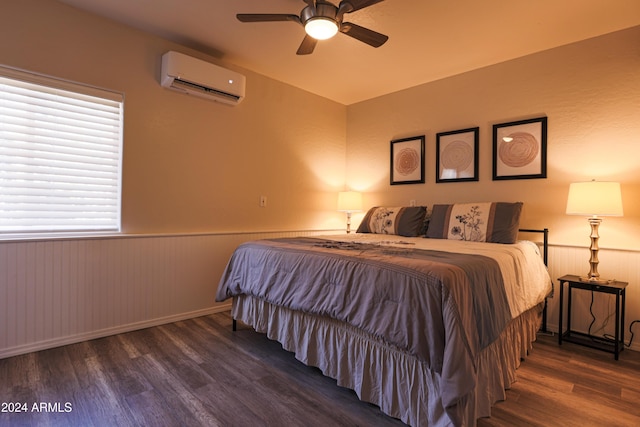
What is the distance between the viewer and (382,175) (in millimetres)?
4188

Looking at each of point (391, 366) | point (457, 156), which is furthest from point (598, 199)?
point (391, 366)

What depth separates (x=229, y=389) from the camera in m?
1.86

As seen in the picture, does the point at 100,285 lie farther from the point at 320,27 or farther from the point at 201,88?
the point at 320,27

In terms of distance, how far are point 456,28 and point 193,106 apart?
7.78 ft

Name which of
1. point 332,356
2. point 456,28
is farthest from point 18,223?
point 456,28

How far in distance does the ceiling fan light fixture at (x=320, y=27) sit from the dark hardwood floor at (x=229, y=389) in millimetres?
2163

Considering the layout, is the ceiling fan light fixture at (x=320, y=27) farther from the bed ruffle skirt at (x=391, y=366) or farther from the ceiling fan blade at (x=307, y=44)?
the bed ruffle skirt at (x=391, y=366)

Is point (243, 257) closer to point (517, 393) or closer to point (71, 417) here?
point (71, 417)

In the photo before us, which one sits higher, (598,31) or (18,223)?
(598,31)

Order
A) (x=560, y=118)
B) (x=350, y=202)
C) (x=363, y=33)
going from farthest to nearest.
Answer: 1. (x=350, y=202)
2. (x=560, y=118)
3. (x=363, y=33)

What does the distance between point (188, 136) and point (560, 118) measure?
3333 millimetres

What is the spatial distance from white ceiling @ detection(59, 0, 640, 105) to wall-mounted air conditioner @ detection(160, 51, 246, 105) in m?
0.22

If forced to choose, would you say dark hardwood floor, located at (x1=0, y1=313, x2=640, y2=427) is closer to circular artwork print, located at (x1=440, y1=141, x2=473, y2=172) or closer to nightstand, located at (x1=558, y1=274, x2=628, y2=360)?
nightstand, located at (x1=558, y1=274, x2=628, y2=360)

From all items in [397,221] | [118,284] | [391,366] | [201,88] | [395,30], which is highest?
[395,30]
